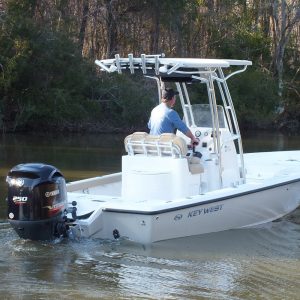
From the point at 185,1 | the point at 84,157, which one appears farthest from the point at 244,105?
the point at 84,157

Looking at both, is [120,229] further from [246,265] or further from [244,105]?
[244,105]

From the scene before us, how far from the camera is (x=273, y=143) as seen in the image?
23.0m

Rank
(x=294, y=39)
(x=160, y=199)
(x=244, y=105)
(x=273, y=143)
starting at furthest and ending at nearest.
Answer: (x=294, y=39) → (x=244, y=105) → (x=273, y=143) → (x=160, y=199)

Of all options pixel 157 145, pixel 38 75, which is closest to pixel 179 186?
pixel 157 145

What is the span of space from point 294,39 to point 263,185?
2783 cm

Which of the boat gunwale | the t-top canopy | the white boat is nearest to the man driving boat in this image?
the white boat

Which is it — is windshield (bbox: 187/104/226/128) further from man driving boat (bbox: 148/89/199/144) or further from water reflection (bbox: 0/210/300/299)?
water reflection (bbox: 0/210/300/299)

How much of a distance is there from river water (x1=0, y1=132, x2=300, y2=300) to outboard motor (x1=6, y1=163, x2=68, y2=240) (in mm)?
282

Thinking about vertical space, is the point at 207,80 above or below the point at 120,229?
above

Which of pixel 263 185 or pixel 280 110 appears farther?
pixel 280 110

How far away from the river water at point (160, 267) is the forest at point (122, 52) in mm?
15193

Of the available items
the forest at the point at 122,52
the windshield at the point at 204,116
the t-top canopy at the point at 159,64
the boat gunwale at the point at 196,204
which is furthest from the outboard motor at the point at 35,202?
the forest at the point at 122,52

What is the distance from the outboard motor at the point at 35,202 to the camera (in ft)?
24.4

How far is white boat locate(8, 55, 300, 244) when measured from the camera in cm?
810
